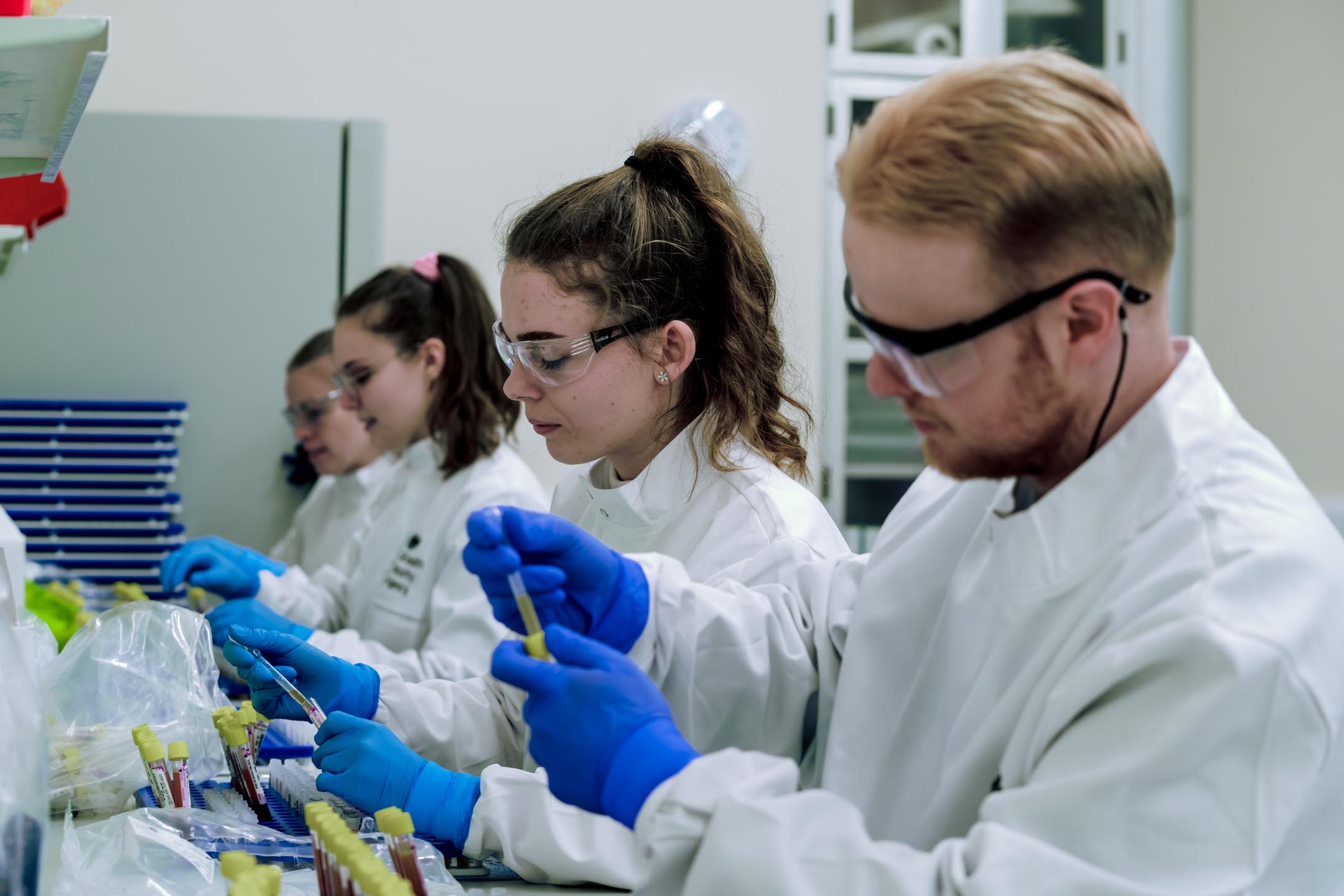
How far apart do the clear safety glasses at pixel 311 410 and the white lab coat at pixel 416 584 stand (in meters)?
0.19

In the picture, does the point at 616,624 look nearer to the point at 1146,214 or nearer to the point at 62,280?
the point at 1146,214

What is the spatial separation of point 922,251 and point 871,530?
264cm

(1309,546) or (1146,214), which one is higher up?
(1146,214)

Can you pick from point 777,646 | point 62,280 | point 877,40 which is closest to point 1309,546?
point 777,646

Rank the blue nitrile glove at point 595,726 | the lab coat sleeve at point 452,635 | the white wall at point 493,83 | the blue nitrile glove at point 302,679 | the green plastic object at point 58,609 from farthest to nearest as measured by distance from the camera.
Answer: the white wall at point 493,83 → the lab coat sleeve at point 452,635 → the green plastic object at point 58,609 → the blue nitrile glove at point 302,679 → the blue nitrile glove at point 595,726

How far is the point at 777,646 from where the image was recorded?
3.70 ft

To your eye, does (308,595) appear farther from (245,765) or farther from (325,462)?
(245,765)

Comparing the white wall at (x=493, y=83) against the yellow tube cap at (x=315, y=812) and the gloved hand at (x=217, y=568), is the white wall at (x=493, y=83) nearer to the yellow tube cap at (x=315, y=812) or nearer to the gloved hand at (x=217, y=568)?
the gloved hand at (x=217, y=568)

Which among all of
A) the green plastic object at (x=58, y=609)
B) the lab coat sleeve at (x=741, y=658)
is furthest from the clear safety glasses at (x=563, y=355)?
the green plastic object at (x=58, y=609)

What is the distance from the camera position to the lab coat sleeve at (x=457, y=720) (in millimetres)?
1328

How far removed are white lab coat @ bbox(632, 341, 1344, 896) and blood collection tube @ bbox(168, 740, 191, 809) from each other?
1.80ft

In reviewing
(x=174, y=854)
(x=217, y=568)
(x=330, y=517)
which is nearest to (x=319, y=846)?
(x=174, y=854)

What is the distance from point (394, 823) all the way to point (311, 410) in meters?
1.74

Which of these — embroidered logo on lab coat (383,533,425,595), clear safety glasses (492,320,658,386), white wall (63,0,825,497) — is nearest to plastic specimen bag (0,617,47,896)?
clear safety glasses (492,320,658,386)
